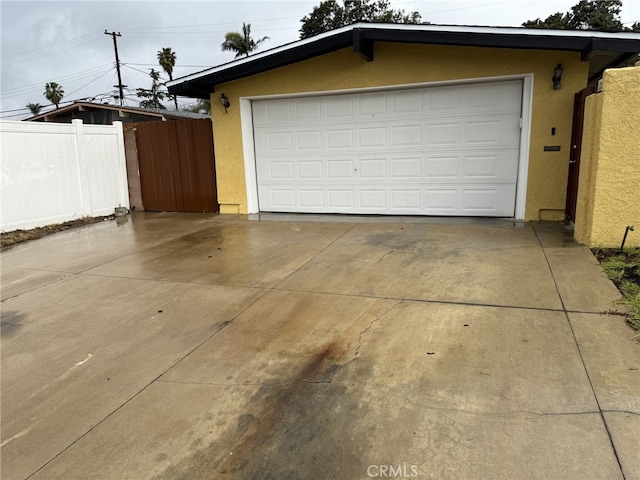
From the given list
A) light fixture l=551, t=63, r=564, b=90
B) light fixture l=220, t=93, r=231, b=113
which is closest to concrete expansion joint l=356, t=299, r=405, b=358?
light fixture l=551, t=63, r=564, b=90

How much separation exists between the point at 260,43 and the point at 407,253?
28162 millimetres

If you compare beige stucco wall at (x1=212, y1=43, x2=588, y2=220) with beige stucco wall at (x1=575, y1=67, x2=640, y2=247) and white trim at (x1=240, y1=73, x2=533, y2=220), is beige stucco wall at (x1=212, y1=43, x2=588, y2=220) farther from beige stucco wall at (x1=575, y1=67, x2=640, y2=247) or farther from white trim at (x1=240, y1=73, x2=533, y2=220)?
beige stucco wall at (x1=575, y1=67, x2=640, y2=247)

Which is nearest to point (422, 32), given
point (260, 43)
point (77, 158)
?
point (77, 158)

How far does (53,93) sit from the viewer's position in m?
43.4

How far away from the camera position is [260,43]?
99.1 feet

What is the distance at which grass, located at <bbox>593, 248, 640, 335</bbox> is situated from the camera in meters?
3.82

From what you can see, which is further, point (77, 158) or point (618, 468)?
point (77, 158)

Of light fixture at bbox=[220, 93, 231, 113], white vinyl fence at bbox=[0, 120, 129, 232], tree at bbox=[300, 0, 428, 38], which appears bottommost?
white vinyl fence at bbox=[0, 120, 129, 232]

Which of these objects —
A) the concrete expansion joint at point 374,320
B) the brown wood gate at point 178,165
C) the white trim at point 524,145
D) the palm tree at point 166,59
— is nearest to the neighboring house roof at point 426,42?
the white trim at point 524,145

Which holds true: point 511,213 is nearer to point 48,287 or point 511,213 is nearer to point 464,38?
point 464,38

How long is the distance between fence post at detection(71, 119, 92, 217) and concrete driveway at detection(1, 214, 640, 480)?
4230 mm

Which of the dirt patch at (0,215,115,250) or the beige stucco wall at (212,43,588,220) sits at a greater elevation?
the beige stucco wall at (212,43,588,220)

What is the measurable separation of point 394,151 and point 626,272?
185 inches

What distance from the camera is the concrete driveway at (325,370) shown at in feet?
7.46
